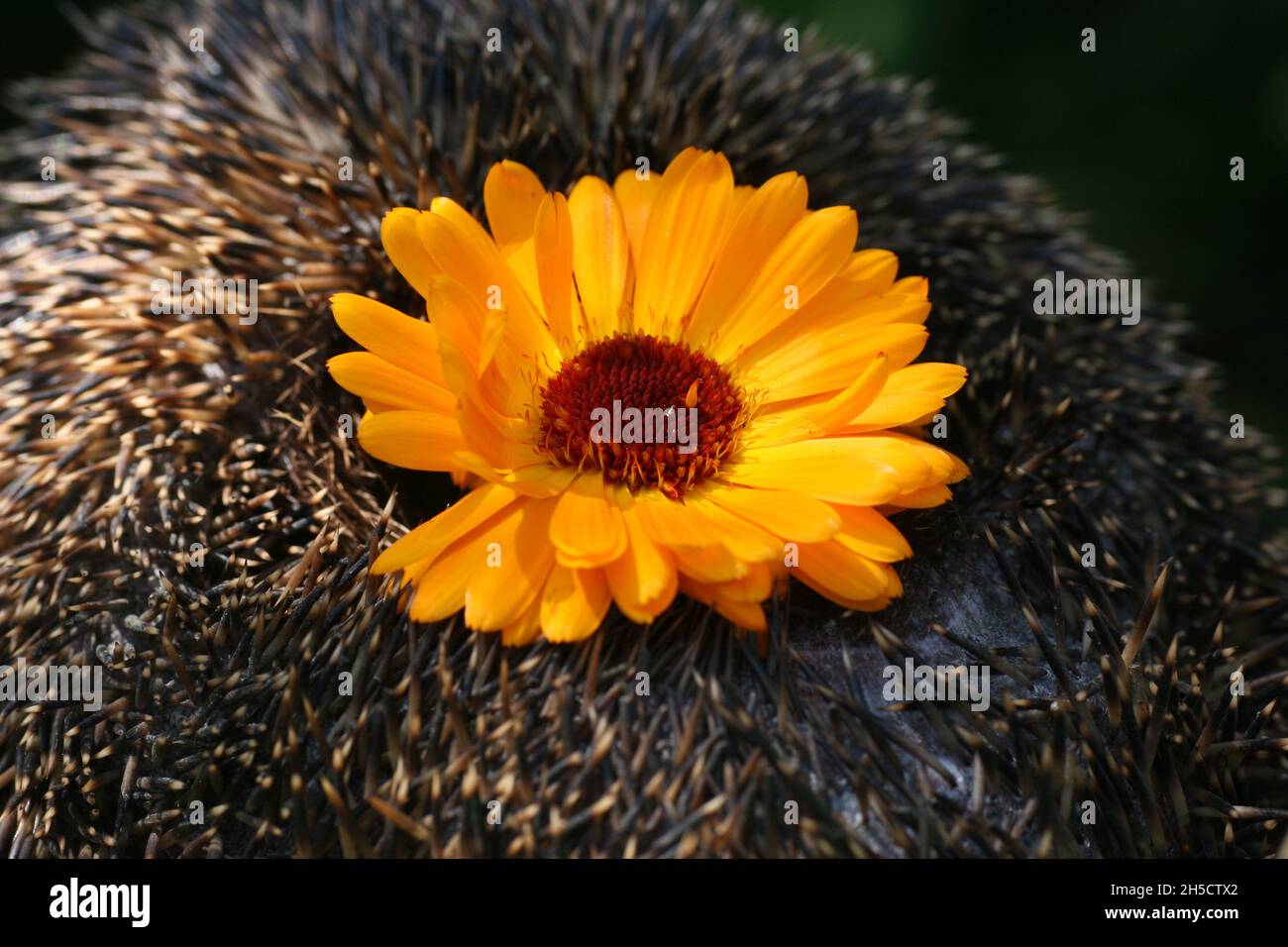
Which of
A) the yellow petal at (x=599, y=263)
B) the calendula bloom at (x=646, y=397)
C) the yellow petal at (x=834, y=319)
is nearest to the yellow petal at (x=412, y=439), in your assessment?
the calendula bloom at (x=646, y=397)

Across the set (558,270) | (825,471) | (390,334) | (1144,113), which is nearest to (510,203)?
(558,270)

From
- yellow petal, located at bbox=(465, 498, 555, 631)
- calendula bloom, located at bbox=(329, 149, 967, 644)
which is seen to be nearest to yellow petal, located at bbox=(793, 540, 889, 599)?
calendula bloom, located at bbox=(329, 149, 967, 644)

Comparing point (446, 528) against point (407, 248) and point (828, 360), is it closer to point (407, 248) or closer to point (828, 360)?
point (407, 248)

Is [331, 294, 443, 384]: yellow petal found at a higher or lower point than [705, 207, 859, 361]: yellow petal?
lower

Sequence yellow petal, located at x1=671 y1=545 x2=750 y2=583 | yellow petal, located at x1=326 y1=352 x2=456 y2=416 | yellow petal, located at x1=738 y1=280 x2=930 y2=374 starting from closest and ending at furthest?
yellow petal, located at x1=671 y1=545 x2=750 y2=583 → yellow petal, located at x1=326 y1=352 x2=456 y2=416 → yellow petal, located at x1=738 y1=280 x2=930 y2=374

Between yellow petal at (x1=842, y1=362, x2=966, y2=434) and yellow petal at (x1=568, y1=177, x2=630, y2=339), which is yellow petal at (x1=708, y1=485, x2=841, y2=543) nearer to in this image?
yellow petal at (x1=842, y1=362, x2=966, y2=434)

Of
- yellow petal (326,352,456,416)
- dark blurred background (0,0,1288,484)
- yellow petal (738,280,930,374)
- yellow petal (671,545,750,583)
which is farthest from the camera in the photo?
dark blurred background (0,0,1288,484)

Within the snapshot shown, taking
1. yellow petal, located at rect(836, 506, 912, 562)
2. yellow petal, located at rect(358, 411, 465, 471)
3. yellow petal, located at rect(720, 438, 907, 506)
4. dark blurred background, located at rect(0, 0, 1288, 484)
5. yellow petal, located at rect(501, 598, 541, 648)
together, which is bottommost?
yellow petal, located at rect(501, 598, 541, 648)
